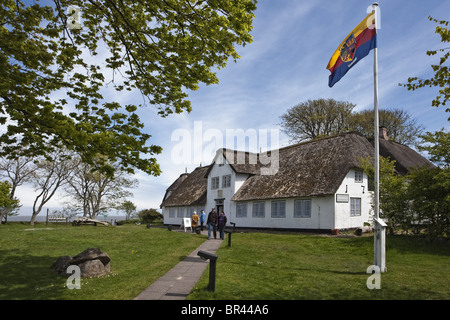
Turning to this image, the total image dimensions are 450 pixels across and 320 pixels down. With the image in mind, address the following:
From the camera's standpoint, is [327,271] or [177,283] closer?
[177,283]

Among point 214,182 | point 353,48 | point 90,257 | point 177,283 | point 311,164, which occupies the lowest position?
point 177,283

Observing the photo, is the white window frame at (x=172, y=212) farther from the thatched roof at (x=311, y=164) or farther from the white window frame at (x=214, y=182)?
the thatched roof at (x=311, y=164)

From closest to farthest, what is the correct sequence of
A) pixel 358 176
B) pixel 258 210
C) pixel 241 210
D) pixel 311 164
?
pixel 358 176, pixel 311 164, pixel 258 210, pixel 241 210

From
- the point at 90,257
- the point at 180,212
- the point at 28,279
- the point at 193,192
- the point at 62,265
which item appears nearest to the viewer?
the point at 28,279

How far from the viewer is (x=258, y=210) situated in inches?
1112

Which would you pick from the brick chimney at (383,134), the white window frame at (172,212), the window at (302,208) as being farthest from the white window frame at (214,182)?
the brick chimney at (383,134)

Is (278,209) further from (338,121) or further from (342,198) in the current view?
(338,121)

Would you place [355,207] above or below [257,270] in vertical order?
above

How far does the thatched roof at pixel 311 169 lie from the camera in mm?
22906

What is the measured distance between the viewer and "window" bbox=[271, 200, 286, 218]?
25688mm

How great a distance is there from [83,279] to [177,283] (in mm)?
2952

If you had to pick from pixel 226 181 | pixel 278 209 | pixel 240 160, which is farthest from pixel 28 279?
pixel 240 160

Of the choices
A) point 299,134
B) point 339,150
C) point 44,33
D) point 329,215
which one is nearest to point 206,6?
point 44,33

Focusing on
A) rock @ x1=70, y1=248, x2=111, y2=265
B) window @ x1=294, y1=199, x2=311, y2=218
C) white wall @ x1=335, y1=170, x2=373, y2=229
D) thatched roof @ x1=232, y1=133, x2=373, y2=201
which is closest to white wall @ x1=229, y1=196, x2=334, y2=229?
window @ x1=294, y1=199, x2=311, y2=218
